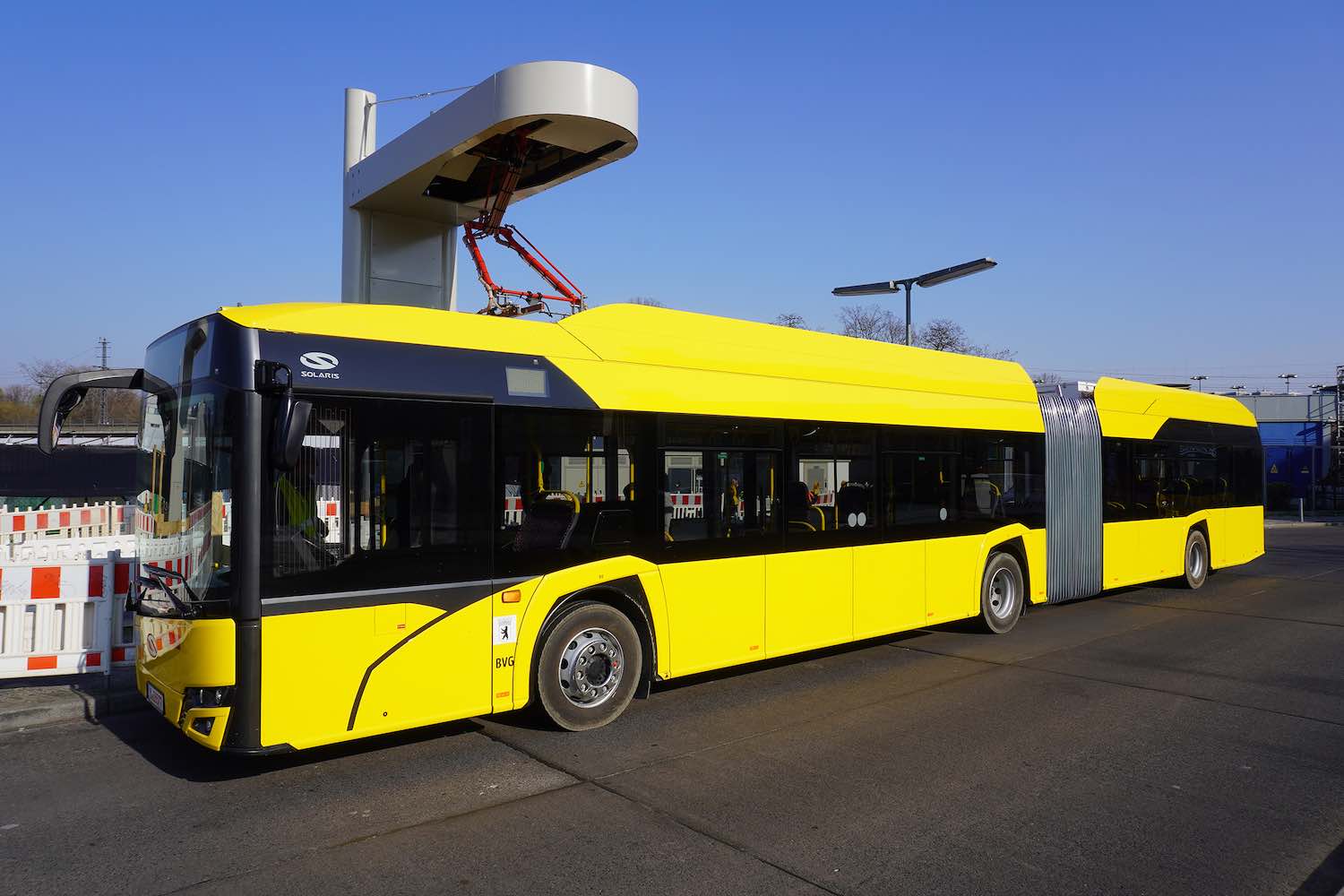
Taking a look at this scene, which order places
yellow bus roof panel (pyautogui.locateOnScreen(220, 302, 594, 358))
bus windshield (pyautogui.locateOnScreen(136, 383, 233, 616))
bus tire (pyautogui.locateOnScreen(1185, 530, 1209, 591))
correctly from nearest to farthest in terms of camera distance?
bus windshield (pyautogui.locateOnScreen(136, 383, 233, 616))
yellow bus roof panel (pyautogui.locateOnScreen(220, 302, 594, 358))
bus tire (pyautogui.locateOnScreen(1185, 530, 1209, 591))

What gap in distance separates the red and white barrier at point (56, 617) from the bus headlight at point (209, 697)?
3045mm

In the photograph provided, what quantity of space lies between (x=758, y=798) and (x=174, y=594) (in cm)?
373

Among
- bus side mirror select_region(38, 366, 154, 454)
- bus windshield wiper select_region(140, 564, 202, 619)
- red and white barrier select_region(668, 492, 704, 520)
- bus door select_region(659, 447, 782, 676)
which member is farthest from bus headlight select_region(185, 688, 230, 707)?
red and white barrier select_region(668, 492, 704, 520)

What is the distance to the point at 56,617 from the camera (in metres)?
7.60

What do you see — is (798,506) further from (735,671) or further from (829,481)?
(735,671)

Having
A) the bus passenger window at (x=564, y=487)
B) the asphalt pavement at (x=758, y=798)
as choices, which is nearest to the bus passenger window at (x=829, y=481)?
the asphalt pavement at (x=758, y=798)

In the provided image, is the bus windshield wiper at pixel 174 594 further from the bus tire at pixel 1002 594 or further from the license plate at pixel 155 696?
the bus tire at pixel 1002 594

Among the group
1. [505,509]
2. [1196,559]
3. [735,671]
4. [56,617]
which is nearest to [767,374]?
[735,671]

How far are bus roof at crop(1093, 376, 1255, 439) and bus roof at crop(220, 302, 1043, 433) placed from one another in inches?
113

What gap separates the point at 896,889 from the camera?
4.06 metres

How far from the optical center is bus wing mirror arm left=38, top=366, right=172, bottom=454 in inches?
246

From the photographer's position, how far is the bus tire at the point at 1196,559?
14.2 metres

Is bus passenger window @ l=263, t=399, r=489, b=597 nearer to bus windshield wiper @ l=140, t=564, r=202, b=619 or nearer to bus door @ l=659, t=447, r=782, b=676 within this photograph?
bus windshield wiper @ l=140, t=564, r=202, b=619

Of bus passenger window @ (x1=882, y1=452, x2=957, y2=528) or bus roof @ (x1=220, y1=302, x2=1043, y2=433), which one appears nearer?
bus roof @ (x1=220, y1=302, x2=1043, y2=433)
